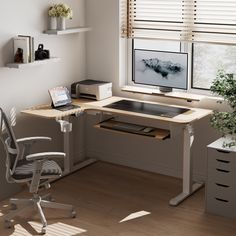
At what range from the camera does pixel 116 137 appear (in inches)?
228

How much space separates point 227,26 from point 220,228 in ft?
5.85

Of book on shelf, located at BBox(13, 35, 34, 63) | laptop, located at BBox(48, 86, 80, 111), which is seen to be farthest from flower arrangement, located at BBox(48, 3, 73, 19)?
laptop, located at BBox(48, 86, 80, 111)

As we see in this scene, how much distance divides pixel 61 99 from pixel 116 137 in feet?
2.99

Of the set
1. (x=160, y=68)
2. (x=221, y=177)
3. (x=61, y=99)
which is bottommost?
(x=221, y=177)

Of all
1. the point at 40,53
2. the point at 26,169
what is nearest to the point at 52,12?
the point at 40,53

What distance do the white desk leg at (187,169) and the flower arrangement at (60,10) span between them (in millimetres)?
1559

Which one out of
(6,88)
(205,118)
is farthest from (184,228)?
(6,88)

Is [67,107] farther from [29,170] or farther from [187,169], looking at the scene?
[187,169]

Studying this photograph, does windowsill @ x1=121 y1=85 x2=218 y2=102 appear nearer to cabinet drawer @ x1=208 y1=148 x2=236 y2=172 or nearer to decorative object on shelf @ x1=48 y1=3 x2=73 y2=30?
cabinet drawer @ x1=208 y1=148 x2=236 y2=172

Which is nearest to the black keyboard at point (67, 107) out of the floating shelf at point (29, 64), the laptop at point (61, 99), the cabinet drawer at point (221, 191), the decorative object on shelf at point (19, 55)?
the laptop at point (61, 99)

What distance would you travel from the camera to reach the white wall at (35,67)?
4.82m

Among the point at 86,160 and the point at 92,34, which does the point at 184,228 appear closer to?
the point at 86,160

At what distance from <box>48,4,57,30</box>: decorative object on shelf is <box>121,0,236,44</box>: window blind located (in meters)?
0.72

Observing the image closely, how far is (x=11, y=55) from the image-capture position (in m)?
4.86
